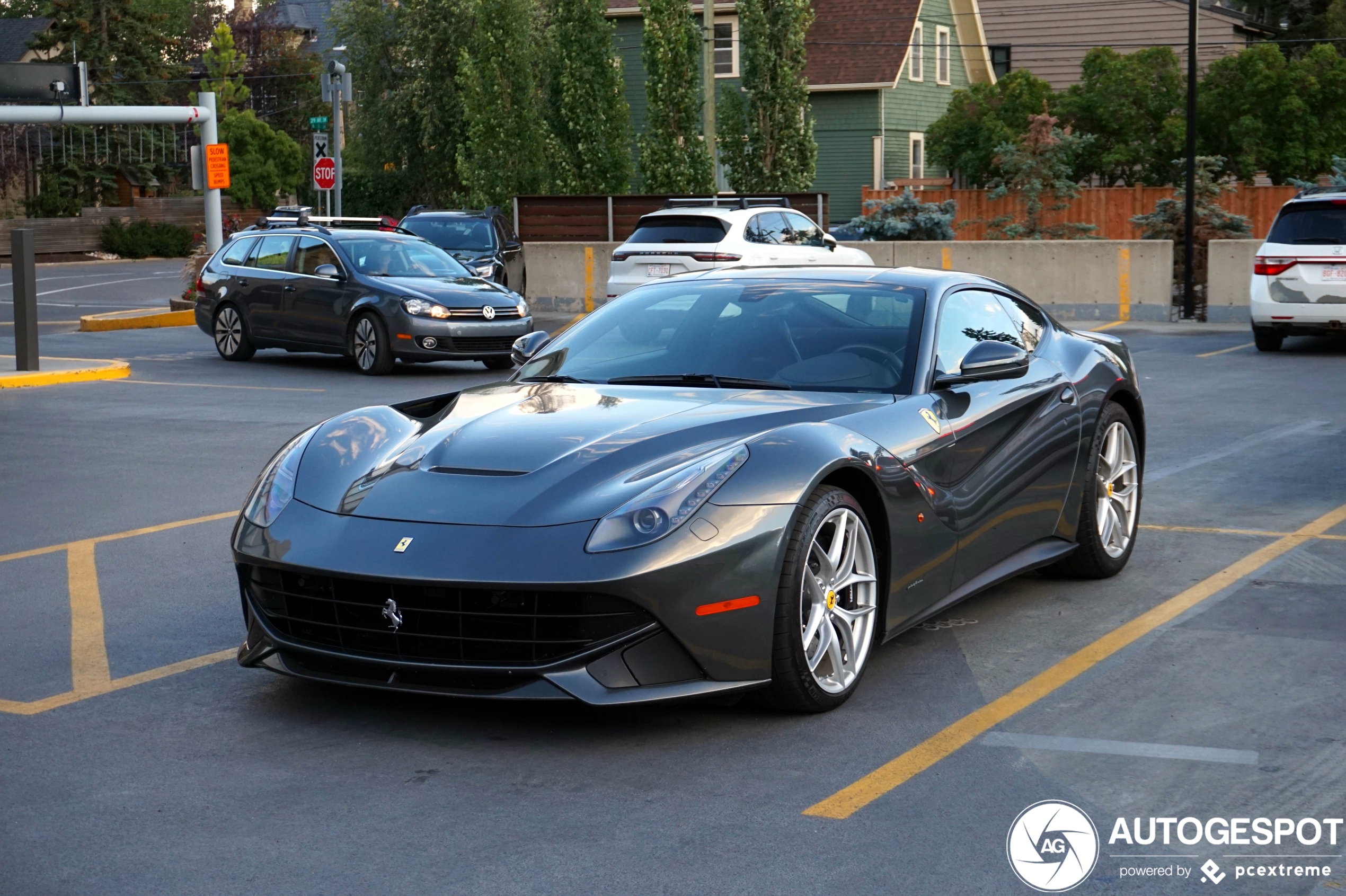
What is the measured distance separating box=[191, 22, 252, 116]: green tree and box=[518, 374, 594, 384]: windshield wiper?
60607mm

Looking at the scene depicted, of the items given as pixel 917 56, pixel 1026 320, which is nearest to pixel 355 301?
pixel 1026 320

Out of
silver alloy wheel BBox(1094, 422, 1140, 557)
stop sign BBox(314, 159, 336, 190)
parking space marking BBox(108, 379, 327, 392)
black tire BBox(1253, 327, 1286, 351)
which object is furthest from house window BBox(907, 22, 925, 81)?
silver alloy wheel BBox(1094, 422, 1140, 557)

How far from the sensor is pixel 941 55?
5016 cm

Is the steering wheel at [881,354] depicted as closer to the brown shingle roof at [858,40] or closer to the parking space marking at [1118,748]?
the parking space marking at [1118,748]

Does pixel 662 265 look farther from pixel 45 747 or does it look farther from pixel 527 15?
pixel 527 15

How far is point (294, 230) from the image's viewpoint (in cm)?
1914

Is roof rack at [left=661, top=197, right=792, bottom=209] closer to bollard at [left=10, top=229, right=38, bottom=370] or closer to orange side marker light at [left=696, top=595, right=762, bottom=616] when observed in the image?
bollard at [left=10, top=229, right=38, bottom=370]

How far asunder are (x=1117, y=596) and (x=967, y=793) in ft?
8.75

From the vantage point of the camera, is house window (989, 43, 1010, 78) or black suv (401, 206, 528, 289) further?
house window (989, 43, 1010, 78)

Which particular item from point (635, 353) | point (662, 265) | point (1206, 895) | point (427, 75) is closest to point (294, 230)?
point (662, 265)

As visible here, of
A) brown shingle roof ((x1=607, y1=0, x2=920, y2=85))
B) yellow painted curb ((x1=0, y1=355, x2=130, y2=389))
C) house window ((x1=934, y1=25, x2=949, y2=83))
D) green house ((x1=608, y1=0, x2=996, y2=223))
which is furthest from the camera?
house window ((x1=934, y1=25, x2=949, y2=83))

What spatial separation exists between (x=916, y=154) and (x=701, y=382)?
4511 centimetres

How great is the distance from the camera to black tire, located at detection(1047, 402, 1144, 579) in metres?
6.91

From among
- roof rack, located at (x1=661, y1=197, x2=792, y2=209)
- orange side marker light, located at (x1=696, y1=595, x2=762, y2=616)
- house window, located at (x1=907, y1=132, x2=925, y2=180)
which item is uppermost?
house window, located at (x1=907, y1=132, x2=925, y2=180)
